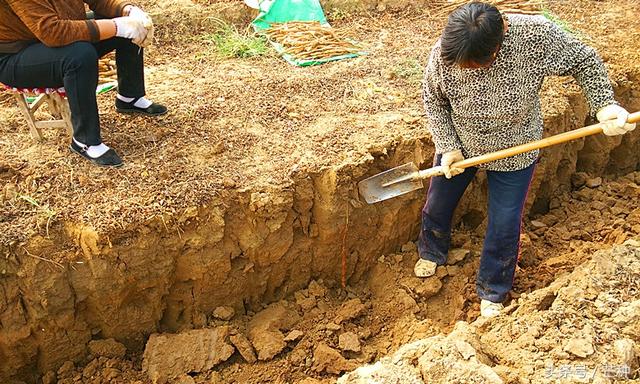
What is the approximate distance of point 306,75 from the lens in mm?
4723

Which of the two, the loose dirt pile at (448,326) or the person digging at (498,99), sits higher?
the person digging at (498,99)

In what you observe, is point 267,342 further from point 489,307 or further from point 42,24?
point 42,24

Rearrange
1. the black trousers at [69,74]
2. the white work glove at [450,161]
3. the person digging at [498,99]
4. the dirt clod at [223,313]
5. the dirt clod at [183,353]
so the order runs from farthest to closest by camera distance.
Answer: the dirt clod at [223,313] → the dirt clod at [183,353] → the black trousers at [69,74] → the white work glove at [450,161] → the person digging at [498,99]

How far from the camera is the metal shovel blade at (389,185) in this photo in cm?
358

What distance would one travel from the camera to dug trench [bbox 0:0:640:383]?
325cm

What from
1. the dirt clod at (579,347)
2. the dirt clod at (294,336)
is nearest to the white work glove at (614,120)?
the dirt clod at (579,347)

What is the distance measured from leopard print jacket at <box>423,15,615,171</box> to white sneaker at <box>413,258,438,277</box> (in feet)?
3.00

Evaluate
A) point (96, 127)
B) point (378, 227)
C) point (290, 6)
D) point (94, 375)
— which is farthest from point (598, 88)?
point (290, 6)

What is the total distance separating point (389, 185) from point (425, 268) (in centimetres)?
64

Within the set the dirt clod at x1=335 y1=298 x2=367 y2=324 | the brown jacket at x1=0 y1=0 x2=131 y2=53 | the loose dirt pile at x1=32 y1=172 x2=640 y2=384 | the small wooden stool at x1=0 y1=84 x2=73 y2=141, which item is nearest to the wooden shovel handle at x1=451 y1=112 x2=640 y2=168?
the loose dirt pile at x1=32 y1=172 x2=640 y2=384

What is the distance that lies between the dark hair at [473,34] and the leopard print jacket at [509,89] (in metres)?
0.19

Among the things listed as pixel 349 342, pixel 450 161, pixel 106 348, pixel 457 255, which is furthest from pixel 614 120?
pixel 106 348

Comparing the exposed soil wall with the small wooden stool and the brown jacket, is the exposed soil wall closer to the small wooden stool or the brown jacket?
the small wooden stool

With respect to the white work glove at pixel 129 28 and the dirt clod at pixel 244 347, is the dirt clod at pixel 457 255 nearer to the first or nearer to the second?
the dirt clod at pixel 244 347
